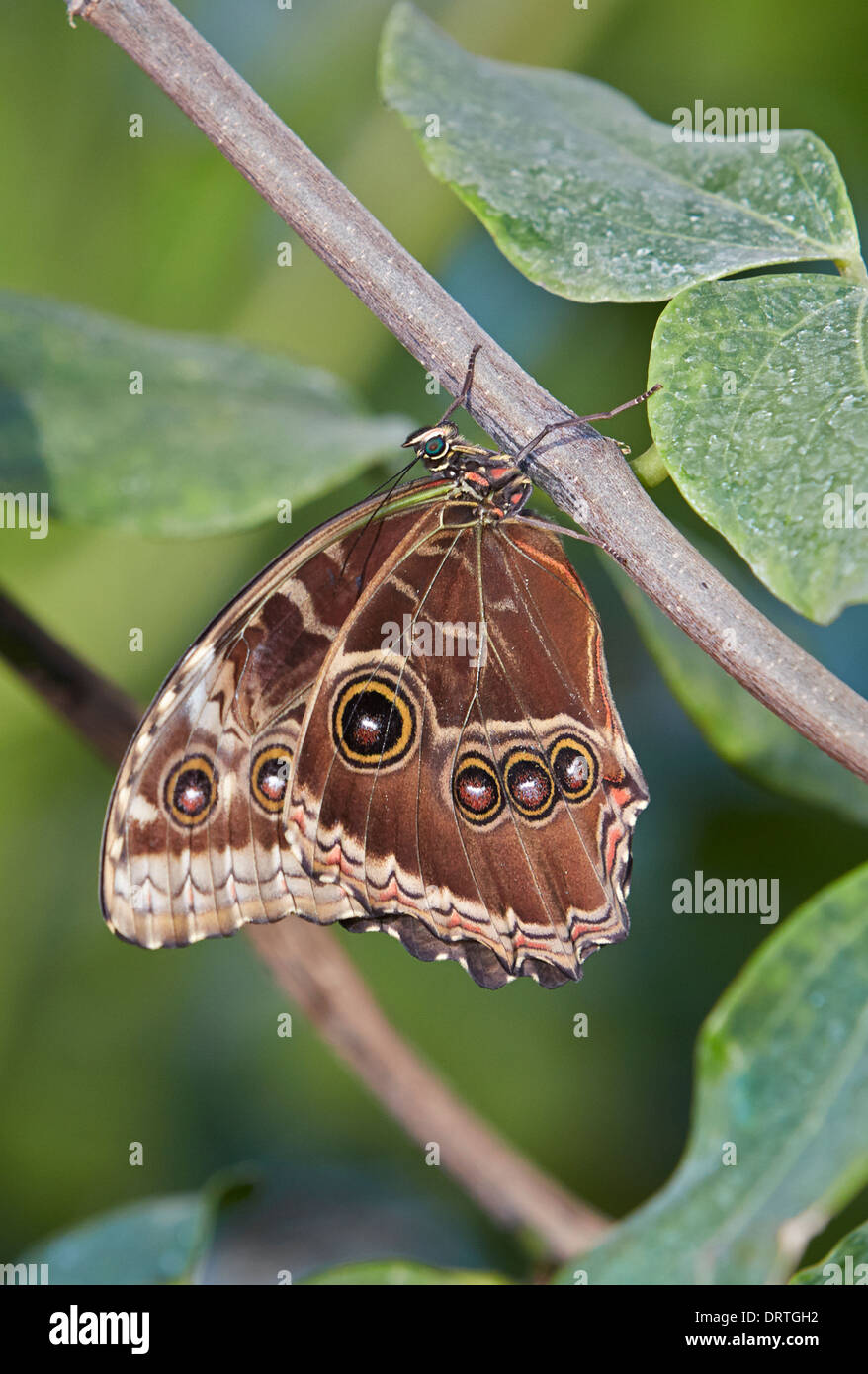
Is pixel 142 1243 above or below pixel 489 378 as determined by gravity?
below

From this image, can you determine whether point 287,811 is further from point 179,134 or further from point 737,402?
point 179,134

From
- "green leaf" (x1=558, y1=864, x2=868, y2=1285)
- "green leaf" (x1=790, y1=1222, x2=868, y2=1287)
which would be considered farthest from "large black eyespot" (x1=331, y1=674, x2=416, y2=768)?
"green leaf" (x1=790, y1=1222, x2=868, y2=1287)

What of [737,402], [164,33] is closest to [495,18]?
[164,33]

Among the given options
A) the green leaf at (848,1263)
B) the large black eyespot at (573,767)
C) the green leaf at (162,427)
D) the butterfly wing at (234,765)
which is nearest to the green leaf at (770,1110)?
the green leaf at (848,1263)

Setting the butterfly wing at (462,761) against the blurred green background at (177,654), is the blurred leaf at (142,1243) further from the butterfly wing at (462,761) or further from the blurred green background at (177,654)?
the butterfly wing at (462,761)

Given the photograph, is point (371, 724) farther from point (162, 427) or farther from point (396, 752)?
point (162, 427)

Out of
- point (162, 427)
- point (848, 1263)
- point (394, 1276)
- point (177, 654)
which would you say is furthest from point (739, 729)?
point (177, 654)
